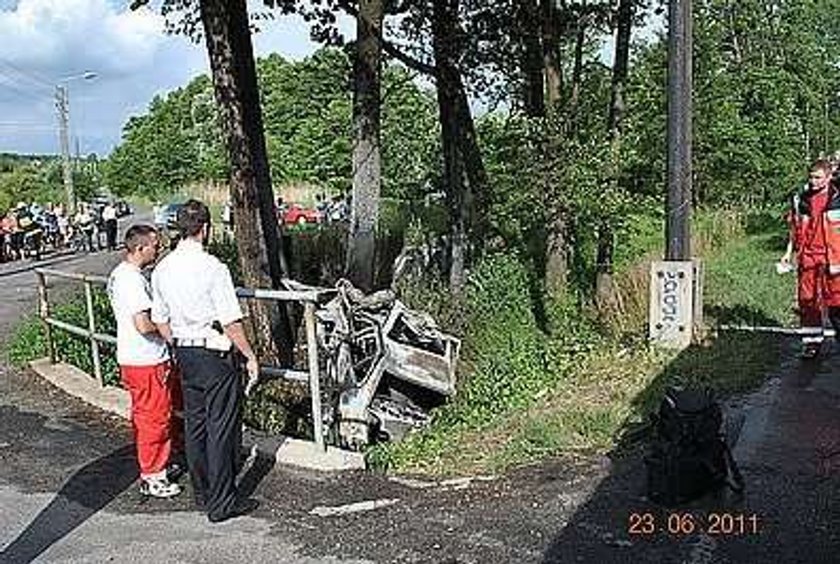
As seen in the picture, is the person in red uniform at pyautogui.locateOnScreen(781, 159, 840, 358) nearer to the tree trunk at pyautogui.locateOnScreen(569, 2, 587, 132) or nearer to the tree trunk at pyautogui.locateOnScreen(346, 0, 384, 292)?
the tree trunk at pyautogui.locateOnScreen(346, 0, 384, 292)

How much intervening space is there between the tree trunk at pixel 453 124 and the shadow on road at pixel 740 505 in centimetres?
1002

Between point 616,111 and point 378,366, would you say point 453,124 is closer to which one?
point 616,111

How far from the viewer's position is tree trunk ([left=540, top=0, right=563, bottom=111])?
18.5m

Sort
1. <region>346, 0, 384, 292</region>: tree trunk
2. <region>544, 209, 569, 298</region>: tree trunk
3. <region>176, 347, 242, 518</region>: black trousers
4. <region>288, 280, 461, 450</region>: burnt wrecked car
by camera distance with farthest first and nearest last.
→ <region>544, 209, 569, 298</region>: tree trunk → <region>346, 0, 384, 292</region>: tree trunk → <region>288, 280, 461, 450</region>: burnt wrecked car → <region>176, 347, 242, 518</region>: black trousers

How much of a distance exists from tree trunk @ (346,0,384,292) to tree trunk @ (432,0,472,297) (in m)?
2.67

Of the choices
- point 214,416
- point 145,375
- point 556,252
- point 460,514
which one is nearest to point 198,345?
point 214,416

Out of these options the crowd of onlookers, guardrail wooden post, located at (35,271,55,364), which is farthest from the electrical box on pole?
the crowd of onlookers

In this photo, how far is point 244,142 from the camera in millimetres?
14367

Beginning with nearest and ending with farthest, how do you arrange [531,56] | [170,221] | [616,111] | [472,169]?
1. [170,221]
2. [616,111]
3. [531,56]
4. [472,169]

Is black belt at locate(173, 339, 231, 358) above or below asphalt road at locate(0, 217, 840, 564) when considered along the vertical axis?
above

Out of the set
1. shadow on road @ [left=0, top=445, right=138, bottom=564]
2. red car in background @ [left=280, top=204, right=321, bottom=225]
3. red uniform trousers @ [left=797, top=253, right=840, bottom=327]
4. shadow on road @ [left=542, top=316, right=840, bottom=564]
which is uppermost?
red uniform trousers @ [left=797, top=253, right=840, bottom=327]

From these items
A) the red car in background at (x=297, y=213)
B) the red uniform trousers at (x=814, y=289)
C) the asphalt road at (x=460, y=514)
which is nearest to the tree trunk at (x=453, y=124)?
the red uniform trousers at (x=814, y=289)

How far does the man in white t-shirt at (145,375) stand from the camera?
7.02m

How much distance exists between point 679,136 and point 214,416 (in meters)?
5.55
